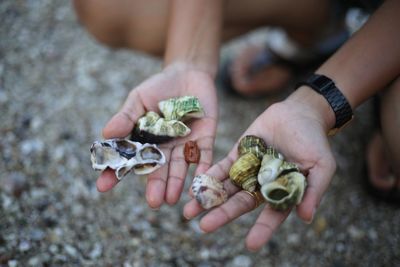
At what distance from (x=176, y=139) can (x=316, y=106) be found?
2.01 feet

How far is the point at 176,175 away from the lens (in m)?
1.73

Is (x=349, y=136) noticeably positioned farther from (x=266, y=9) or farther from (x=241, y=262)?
(x=241, y=262)

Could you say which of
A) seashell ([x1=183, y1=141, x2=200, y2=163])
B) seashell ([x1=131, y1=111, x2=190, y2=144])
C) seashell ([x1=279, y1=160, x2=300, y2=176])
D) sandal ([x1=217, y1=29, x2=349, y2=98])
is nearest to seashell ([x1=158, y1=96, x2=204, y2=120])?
seashell ([x1=131, y1=111, x2=190, y2=144])

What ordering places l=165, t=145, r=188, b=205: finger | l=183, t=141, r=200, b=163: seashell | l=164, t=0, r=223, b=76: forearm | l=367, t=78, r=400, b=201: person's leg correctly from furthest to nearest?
l=164, t=0, r=223, b=76: forearm
l=367, t=78, r=400, b=201: person's leg
l=183, t=141, r=200, b=163: seashell
l=165, t=145, r=188, b=205: finger

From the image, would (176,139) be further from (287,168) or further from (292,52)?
(292,52)

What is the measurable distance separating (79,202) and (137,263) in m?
0.50

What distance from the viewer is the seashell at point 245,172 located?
5.56ft

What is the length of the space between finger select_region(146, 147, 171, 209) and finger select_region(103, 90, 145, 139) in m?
0.22

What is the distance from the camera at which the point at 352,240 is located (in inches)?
94.2

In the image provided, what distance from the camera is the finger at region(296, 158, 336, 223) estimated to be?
1521 millimetres

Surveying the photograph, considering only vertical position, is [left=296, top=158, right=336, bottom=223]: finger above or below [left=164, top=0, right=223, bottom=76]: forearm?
below

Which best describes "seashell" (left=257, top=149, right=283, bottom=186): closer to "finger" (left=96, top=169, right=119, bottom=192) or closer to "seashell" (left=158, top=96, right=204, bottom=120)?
"seashell" (left=158, top=96, right=204, bottom=120)

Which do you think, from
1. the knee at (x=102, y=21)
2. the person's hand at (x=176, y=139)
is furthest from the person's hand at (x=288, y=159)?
the knee at (x=102, y=21)

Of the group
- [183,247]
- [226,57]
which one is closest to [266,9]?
[226,57]
